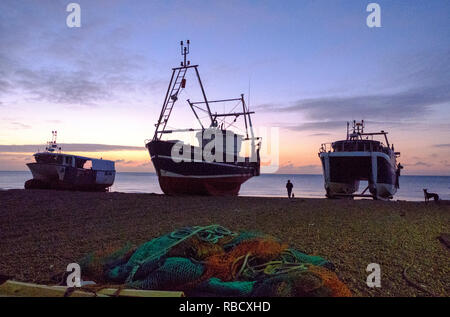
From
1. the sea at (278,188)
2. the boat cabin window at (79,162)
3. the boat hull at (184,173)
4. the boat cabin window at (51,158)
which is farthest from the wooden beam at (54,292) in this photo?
the sea at (278,188)

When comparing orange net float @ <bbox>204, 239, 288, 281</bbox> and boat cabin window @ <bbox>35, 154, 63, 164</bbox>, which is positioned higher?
boat cabin window @ <bbox>35, 154, 63, 164</bbox>

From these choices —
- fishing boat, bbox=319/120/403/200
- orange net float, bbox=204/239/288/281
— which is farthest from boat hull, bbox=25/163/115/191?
orange net float, bbox=204/239/288/281

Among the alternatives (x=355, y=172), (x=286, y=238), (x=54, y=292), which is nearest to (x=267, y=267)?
(x=54, y=292)

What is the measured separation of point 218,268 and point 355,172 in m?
24.1

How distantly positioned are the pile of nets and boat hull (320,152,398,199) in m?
21.7

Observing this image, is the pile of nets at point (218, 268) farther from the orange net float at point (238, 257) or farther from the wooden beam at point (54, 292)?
the wooden beam at point (54, 292)

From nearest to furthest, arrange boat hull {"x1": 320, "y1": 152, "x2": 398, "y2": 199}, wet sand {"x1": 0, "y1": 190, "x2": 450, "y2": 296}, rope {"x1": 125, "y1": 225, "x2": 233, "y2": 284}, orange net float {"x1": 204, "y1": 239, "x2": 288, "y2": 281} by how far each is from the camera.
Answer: orange net float {"x1": 204, "y1": 239, "x2": 288, "y2": 281}, rope {"x1": 125, "y1": 225, "x2": 233, "y2": 284}, wet sand {"x1": 0, "y1": 190, "x2": 450, "y2": 296}, boat hull {"x1": 320, "y1": 152, "x2": 398, "y2": 199}

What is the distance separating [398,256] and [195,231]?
4.17 m

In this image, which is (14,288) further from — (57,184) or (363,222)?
(57,184)

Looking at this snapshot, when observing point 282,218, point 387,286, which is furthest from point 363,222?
point 387,286

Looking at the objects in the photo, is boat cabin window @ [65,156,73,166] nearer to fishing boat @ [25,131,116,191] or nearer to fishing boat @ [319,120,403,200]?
fishing boat @ [25,131,116,191]

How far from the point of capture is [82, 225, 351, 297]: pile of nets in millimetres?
3467

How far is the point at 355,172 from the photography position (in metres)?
25.5

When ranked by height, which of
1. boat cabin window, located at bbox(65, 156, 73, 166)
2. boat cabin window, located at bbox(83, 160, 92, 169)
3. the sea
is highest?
boat cabin window, located at bbox(65, 156, 73, 166)
